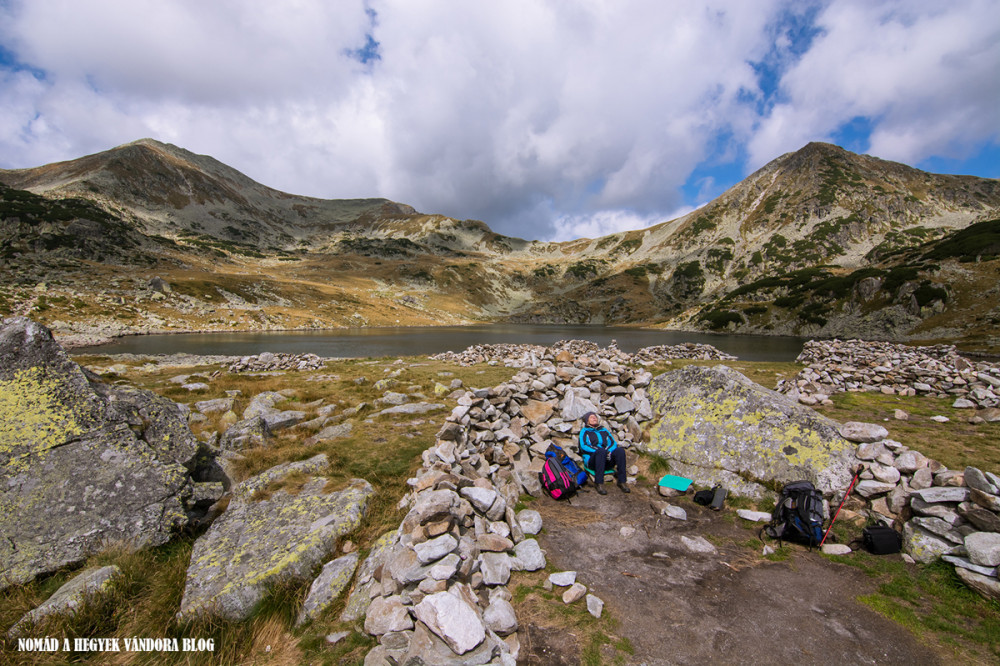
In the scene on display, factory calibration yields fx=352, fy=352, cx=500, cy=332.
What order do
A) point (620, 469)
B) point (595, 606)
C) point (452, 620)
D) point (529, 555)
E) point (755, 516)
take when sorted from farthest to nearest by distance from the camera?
point (620, 469)
point (755, 516)
point (529, 555)
point (595, 606)
point (452, 620)

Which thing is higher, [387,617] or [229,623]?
[387,617]

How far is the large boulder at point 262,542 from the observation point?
5.00 meters

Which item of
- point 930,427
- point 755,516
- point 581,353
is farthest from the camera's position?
point 581,353

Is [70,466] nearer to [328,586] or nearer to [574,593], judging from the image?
[328,586]

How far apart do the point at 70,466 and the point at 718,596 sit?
36.2 feet

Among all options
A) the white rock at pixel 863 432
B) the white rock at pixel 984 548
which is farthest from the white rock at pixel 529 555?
the white rock at pixel 863 432

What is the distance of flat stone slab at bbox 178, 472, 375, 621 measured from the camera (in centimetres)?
498

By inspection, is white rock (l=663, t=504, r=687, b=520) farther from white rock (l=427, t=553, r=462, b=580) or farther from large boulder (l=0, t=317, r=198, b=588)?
large boulder (l=0, t=317, r=198, b=588)

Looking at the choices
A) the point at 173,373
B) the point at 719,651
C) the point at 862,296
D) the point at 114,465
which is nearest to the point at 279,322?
the point at 173,373

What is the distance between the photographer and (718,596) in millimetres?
5727

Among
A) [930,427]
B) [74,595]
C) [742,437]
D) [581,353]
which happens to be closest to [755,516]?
[742,437]

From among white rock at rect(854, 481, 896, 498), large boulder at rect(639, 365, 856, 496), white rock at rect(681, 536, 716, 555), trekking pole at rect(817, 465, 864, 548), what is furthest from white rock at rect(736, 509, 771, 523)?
white rock at rect(854, 481, 896, 498)

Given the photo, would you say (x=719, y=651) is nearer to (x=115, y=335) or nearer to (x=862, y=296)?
(x=115, y=335)

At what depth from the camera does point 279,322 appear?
8800 cm
